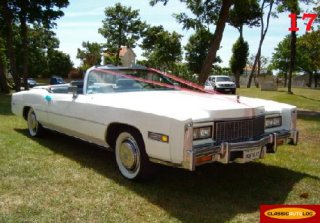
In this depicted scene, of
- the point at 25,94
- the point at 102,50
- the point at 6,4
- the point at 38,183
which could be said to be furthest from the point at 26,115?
the point at 102,50

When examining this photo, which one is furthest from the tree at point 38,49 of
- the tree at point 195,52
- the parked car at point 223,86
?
the parked car at point 223,86

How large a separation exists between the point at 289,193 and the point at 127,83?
2820mm

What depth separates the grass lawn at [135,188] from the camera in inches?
158

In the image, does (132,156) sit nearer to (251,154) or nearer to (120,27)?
(251,154)

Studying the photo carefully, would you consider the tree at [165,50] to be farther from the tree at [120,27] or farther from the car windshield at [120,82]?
the car windshield at [120,82]

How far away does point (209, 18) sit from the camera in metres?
17.5

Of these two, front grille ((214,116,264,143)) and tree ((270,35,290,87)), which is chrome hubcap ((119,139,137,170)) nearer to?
front grille ((214,116,264,143))

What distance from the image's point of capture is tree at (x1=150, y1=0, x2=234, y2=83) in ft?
51.2

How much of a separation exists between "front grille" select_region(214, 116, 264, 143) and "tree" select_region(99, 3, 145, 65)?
46.2 m

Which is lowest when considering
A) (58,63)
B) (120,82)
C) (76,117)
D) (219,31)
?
(76,117)

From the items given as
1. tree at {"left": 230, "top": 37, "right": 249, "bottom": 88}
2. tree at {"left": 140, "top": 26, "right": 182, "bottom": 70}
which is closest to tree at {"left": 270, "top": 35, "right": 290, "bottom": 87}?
tree at {"left": 230, "top": 37, "right": 249, "bottom": 88}

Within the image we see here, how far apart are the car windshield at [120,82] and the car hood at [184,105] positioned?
219mm

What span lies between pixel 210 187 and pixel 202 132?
92 centimetres

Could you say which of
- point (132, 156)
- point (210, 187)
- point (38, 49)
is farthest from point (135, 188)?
point (38, 49)
